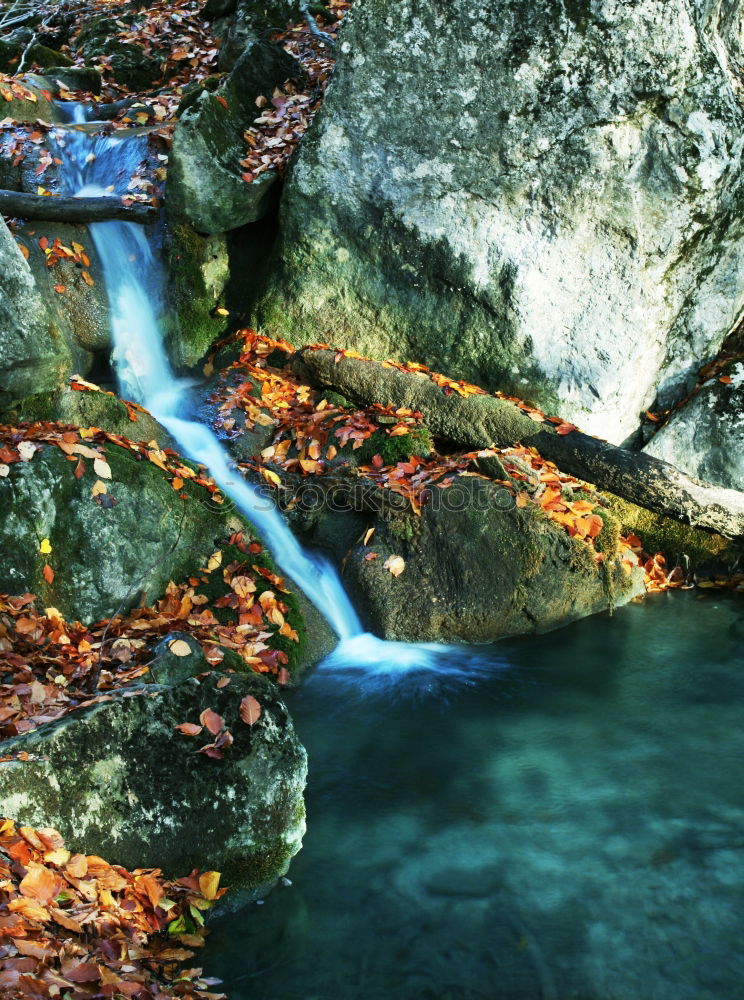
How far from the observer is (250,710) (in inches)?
171

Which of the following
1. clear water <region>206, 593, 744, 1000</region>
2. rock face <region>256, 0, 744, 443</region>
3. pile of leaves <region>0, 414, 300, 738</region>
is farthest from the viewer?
rock face <region>256, 0, 744, 443</region>

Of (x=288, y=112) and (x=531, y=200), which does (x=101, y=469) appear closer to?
(x=531, y=200)

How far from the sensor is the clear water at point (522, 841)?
381cm

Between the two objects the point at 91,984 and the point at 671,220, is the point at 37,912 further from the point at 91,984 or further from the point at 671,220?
the point at 671,220

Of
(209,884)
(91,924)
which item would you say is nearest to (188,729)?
(209,884)

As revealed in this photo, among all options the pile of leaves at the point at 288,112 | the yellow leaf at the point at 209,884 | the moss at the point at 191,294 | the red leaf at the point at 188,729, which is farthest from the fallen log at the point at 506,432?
the yellow leaf at the point at 209,884

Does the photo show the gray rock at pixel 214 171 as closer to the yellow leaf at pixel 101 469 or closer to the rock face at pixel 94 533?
the rock face at pixel 94 533

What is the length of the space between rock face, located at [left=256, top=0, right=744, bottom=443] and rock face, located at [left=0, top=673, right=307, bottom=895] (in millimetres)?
5048

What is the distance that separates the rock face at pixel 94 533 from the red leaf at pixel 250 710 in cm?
170

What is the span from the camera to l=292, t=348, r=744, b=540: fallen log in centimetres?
757

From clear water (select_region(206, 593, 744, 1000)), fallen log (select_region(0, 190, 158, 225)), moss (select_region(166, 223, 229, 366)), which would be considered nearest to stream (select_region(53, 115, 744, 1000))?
clear water (select_region(206, 593, 744, 1000))

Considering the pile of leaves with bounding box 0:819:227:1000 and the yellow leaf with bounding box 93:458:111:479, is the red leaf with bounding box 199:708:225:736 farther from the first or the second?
the yellow leaf with bounding box 93:458:111:479

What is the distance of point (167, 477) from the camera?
6473mm

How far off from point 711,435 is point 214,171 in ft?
17.5
